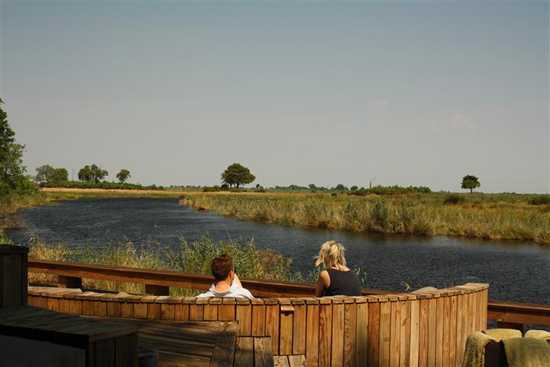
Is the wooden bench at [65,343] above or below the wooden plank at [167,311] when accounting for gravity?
above

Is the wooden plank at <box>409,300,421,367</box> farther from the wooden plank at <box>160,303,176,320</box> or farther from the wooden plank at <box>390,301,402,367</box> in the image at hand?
the wooden plank at <box>160,303,176,320</box>

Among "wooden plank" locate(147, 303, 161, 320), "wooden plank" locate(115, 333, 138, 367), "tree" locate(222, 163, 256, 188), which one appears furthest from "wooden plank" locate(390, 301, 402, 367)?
"tree" locate(222, 163, 256, 188)

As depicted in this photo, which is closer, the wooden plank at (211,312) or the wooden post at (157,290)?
the wooden plank at (211,312)

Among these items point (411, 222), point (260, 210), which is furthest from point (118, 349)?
point (260, 210)

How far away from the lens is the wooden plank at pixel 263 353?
3.70 meters

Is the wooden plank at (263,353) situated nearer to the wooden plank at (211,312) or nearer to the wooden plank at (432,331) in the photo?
the wooden plank at (211,312)

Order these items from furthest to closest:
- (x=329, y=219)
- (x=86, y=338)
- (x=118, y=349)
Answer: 1. (x=329, y=219)
2. (x=118, y=349)
3. (x=86, y=338)

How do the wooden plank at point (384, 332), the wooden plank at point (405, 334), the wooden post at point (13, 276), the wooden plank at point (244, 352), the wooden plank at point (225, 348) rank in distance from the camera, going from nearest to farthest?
the wooden post at point (13, 276) → the wooden plank at point (225, 348) → the wooden plank at point (244, 352) → the wooden plank at point (384, 332) → the wooden plank at point (405, 334)

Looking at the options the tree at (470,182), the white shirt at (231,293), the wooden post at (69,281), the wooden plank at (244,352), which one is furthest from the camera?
the tree at (470,182)

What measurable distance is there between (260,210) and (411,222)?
530 inches

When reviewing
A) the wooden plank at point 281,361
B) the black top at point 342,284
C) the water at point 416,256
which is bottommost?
the water at point 416,256

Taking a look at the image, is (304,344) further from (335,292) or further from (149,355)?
(149,355)

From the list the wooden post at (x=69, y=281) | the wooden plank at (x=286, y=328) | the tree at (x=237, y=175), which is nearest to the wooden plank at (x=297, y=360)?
the wooden plank at (x=286, y=328)

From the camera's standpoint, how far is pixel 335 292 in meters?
5.31
